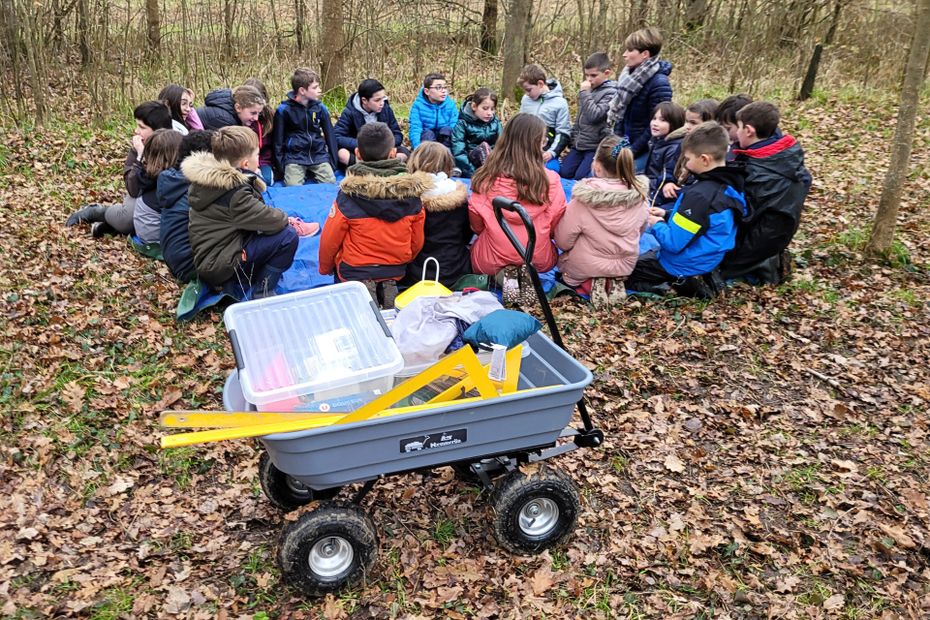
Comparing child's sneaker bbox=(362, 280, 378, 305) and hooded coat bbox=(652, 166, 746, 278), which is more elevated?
hooded coat bbox=(652, 166, 746, 278)

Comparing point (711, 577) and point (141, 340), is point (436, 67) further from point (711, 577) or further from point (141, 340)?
point (711, 577)

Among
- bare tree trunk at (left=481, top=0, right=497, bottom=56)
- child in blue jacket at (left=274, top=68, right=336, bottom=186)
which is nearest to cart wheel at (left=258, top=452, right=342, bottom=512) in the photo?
child in blue jacket at (left=274, top=68, right=336, bottom=186)

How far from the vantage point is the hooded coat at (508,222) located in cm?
549

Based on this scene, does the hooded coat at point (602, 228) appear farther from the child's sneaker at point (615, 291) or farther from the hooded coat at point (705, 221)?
the hooded coat at point (705, 221)

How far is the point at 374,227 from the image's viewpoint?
16.7 ft

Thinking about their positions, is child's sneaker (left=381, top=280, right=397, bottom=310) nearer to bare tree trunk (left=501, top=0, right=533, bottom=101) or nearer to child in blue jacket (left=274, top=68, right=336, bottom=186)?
child in blue jacket (left=274, top=68, right=336, bottom=186)

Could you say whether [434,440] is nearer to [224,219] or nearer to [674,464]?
[674,464]

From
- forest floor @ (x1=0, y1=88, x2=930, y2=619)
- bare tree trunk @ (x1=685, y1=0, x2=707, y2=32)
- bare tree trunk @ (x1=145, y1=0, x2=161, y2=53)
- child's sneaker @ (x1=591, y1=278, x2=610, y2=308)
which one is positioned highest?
bare tree trunk @ (x1=685, y1=0, x2=707, y2=32)

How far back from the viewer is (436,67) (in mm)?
13883

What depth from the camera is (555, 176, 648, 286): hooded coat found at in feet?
18.2

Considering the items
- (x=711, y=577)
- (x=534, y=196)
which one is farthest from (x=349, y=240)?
→ (x=711, y=577)

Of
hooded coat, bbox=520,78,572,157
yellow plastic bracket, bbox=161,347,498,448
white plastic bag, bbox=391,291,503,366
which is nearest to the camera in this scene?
yellow plastic bracket, bbox=161,347,498,448

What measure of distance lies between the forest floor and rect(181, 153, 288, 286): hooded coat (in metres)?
0.51

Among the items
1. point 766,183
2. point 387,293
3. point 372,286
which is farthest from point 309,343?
point 766,183
